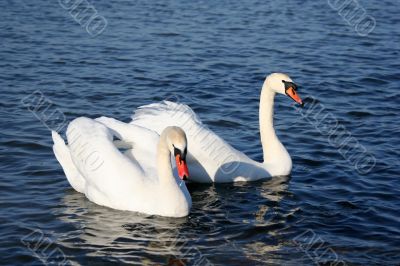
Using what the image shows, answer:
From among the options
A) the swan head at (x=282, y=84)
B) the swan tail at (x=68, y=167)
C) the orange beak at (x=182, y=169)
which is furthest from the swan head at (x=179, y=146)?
the swan head at (x=282, y=84)

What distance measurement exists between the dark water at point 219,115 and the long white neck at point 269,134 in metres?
0.39

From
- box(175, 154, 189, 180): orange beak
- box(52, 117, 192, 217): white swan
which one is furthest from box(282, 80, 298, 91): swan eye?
box(175, 154, 189, 180): orange beak

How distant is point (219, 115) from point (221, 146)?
3.10 metres

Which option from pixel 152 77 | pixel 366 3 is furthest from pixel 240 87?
pixel 366 3

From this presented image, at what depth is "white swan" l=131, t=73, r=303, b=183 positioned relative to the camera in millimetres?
11148

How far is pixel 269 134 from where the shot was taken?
39.4 ft

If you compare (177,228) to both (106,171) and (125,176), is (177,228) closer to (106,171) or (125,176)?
(125,176)

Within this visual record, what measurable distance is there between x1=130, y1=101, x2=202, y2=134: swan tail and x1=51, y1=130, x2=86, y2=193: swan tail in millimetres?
1166

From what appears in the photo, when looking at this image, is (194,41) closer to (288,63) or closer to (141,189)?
(288,63)

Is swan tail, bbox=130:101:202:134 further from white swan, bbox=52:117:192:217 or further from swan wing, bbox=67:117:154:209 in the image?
swan wing, bbox=67:117:154:209

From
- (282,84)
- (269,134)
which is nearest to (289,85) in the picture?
(282,84)

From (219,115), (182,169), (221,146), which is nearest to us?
(182,169)

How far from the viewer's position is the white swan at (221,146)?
11148 millimetres

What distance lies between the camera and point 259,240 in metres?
9.55
